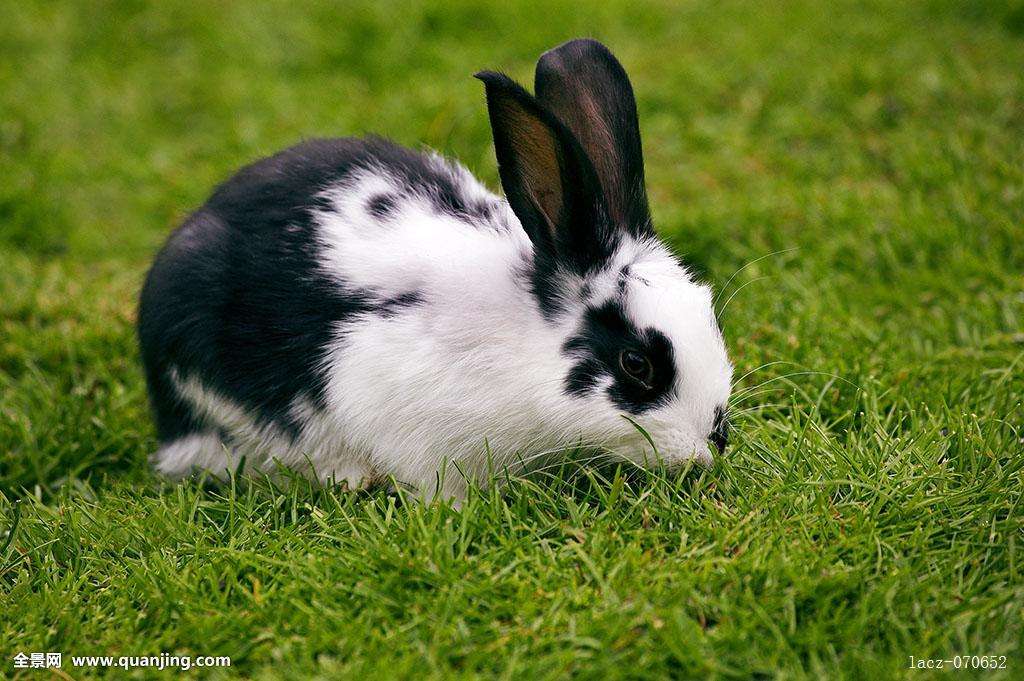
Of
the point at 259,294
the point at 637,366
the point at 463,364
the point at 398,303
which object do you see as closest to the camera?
the point at 637,366

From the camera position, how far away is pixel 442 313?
11.0ft

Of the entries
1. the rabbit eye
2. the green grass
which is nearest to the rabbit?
the rabbit eye

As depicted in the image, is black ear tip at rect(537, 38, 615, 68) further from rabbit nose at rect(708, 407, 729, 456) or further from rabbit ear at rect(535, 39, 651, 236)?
rabbit nose at rect(708, 407, 729, 456)

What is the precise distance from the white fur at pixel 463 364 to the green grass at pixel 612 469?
0.58 feet

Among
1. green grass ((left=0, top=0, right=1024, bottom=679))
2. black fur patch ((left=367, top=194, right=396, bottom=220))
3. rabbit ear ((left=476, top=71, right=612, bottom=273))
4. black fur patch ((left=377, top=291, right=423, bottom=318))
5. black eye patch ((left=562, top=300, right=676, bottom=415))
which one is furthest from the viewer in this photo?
black fur patch ((left=367, top=194, right=396, bottom=220))

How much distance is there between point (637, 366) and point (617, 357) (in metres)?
0.06

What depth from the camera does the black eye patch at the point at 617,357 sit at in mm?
3096

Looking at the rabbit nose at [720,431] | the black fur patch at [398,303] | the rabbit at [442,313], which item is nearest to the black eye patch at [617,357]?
the rabbit at [442,313]

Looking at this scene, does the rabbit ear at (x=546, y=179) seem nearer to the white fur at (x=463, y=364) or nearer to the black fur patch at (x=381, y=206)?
the white fur at (x=463, y=364)

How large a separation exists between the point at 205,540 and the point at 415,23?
15.7ft

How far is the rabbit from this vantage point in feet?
10.3

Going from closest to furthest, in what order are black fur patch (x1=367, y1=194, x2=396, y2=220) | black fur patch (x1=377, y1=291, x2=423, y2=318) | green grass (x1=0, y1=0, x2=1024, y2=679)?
green grass (x1=0, y1=0, x2=1024, y2=679) → black fur patch (x1=377, y1=291, x2=423, y2=318) → black fur patch (x1=367, y1=194, x2=396, y2=220)

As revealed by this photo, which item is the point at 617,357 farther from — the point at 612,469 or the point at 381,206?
the point at 381,206

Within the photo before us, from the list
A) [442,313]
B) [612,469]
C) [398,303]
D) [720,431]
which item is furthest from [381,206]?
[720,431]
